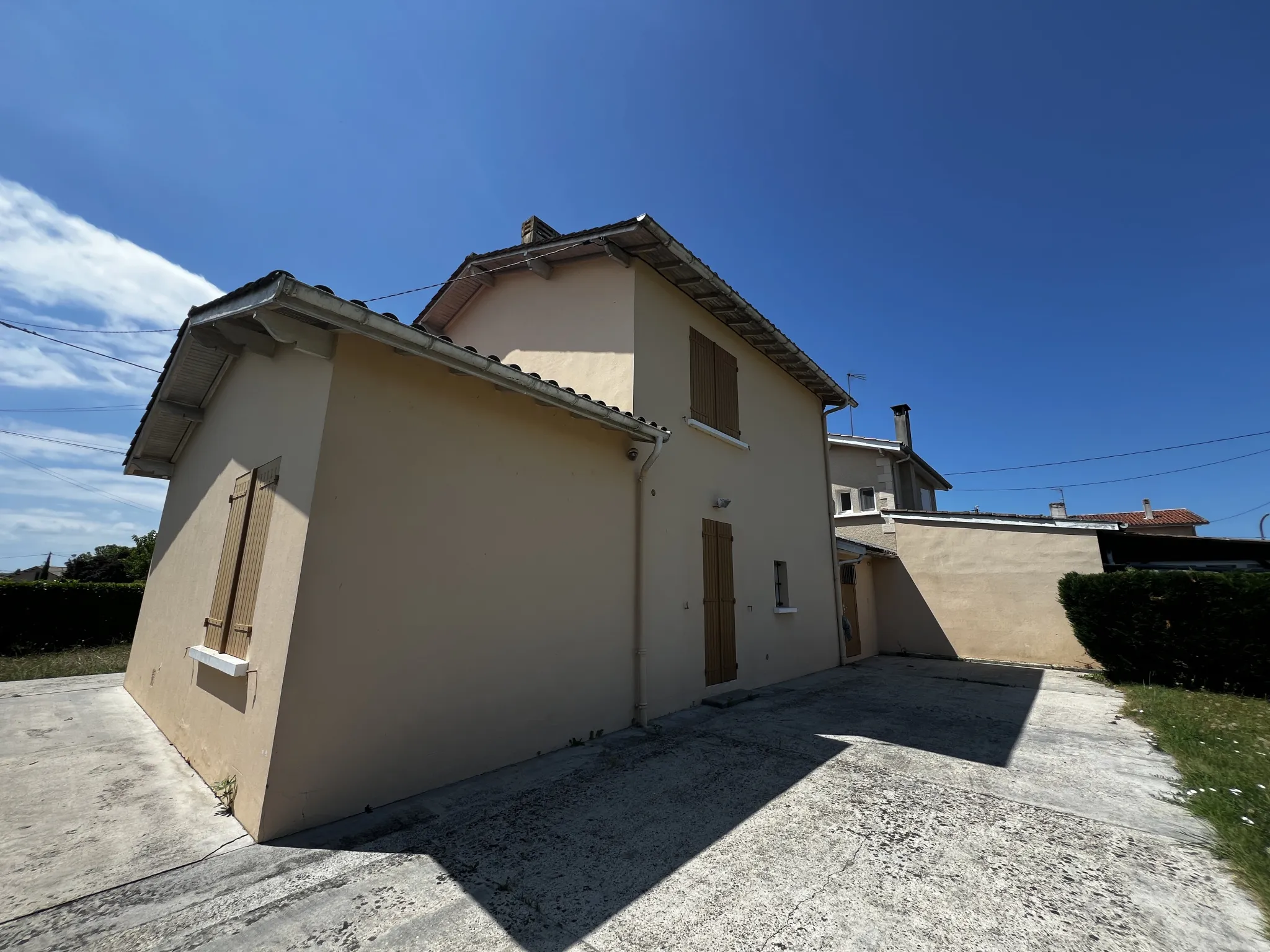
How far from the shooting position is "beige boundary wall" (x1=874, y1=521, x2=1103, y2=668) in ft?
36.0

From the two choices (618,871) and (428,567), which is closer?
(618,871)

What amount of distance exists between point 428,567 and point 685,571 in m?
3.52

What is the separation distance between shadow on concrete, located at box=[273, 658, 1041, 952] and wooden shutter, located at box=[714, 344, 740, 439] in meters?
3.99

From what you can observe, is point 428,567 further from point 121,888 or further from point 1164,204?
point 1164,204

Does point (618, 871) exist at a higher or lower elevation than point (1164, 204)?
lower

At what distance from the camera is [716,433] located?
7.34m

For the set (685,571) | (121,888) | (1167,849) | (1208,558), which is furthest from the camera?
(1208,558)

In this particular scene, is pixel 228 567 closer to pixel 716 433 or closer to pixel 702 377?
pixel 716 433

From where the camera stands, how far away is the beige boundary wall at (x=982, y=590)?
36.0ft

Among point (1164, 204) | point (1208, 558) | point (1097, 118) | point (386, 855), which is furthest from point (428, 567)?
point (1208, 558)

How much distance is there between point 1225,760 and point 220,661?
817 cm

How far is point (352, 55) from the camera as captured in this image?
18.1 ft

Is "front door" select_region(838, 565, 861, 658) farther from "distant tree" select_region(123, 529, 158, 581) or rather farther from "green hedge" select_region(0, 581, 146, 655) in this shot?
"distant tree" select_region(123, 529, 158, 581)

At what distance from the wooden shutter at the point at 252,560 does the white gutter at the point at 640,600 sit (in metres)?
3.49
